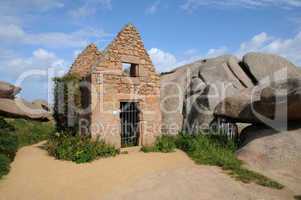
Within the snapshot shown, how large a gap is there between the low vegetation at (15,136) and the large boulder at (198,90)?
679cm

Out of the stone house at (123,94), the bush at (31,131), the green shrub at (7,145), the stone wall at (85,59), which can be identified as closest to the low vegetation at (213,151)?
the stone house at (123,94)

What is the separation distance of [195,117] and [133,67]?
4.41 metres

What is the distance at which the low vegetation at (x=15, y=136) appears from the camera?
723 cm

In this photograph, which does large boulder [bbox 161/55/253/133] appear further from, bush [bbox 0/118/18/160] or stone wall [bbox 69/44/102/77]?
bush [bbox 0/118/18/160]

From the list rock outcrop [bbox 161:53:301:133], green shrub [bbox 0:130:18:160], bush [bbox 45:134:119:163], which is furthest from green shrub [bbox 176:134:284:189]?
green shrub [bbox 0:130:18:160]

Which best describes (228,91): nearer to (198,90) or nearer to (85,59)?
(198,90)

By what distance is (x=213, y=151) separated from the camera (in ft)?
29.4

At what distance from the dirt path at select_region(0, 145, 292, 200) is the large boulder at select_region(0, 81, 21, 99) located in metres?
2.34

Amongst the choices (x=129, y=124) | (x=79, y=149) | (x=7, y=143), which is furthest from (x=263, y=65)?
(x=7, y=143)

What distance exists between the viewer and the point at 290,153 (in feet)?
25.5

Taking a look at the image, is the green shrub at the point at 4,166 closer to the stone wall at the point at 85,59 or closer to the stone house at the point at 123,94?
the stone house at the point at 123,94

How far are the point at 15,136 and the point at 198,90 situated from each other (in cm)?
966

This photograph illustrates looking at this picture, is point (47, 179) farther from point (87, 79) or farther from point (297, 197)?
point (297, 197)

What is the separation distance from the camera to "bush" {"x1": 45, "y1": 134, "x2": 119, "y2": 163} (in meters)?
8.00
